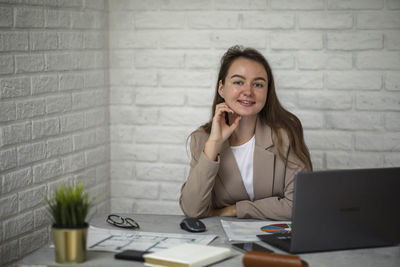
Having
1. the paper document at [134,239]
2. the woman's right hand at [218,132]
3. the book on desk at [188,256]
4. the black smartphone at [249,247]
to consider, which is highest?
the woman's right hand at [218,132]

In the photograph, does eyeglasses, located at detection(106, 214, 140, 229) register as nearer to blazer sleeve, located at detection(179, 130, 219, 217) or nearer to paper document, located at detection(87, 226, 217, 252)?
paper document, located at detection(87, 226, 217, 252)

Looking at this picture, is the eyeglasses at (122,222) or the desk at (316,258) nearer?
the desk at (316,258)

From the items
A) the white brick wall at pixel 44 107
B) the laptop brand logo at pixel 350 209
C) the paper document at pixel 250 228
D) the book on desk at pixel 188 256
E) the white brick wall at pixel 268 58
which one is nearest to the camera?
the book on desk at pixel 188 256

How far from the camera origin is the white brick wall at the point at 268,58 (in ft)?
8.74

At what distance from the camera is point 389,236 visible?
5.34 feet

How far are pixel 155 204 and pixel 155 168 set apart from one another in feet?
0.69

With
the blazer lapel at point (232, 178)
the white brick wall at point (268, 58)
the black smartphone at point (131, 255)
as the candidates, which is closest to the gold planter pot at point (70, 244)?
the black smartphone at point (131, 255)

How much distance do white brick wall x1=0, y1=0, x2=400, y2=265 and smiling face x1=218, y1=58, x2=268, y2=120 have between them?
0.33m

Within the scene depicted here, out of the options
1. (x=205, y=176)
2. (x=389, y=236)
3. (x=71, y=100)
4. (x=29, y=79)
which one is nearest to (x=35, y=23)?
(x=29, y=79)

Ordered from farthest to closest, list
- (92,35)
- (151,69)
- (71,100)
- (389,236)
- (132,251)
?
1. (151,69)
2. (92,35)
3. (71,100)
4. (389,236)
5. (132,251)

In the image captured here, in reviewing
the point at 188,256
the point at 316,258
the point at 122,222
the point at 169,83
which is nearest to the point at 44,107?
the point at 122,222

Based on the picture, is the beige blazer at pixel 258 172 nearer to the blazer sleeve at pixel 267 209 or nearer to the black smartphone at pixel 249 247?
the blazer sleeve at pixel 267 209

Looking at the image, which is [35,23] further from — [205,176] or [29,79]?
[205,176]

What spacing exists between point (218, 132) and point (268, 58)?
0.70 meters
